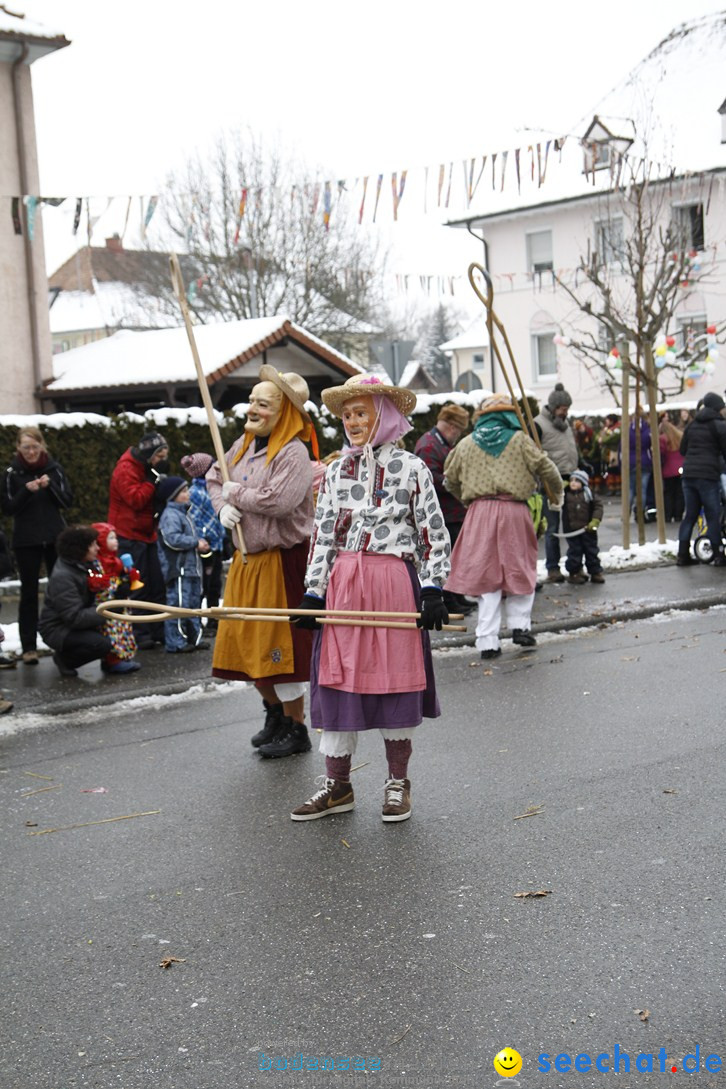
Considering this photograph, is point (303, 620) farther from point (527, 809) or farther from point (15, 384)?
point (15, 384)

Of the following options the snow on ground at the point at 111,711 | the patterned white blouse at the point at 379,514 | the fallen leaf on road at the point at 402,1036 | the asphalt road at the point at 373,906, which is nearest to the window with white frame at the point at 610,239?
the snow on ground at the point at 111,711

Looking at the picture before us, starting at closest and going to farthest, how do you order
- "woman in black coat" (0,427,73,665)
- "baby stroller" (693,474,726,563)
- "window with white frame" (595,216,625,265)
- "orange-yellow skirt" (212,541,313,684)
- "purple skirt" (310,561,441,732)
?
"purple skirt" (310,561,441,732) < "orange-yellow skirt" (212,541,313,684) < "woman in black coat" (0,427,73,665) < "baby stroller" (693,474,726,563) < "window with white frame" (595,216,625,265)

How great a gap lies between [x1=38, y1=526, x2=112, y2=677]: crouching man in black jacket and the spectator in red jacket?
0.98 m

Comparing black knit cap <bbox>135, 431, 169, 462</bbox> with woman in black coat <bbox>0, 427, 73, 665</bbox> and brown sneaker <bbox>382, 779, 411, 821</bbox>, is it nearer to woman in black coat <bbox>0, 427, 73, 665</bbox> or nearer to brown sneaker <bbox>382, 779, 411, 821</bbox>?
woman in black coat <bbox>0, 427, 73, 665</bbox>

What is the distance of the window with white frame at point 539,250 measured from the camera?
40156 millimetres

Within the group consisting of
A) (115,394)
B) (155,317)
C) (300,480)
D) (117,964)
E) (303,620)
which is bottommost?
(117,964)

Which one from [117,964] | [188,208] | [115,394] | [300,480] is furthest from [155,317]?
[117,964]

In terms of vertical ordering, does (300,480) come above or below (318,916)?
above

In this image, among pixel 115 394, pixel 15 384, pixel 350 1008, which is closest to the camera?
pixel 350 1008

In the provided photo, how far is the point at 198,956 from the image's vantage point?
414cm

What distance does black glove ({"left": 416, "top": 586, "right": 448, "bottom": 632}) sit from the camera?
521cm

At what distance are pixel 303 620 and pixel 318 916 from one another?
1.50 m

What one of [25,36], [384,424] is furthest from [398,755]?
[25,36]

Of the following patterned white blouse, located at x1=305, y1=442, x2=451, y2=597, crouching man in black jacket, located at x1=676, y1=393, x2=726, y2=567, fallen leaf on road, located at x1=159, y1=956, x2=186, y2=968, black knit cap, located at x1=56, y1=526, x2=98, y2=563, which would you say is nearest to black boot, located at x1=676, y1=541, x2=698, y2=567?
crouching man in black jacket, located at x1=676, y1=393, x2=726, y2=567
